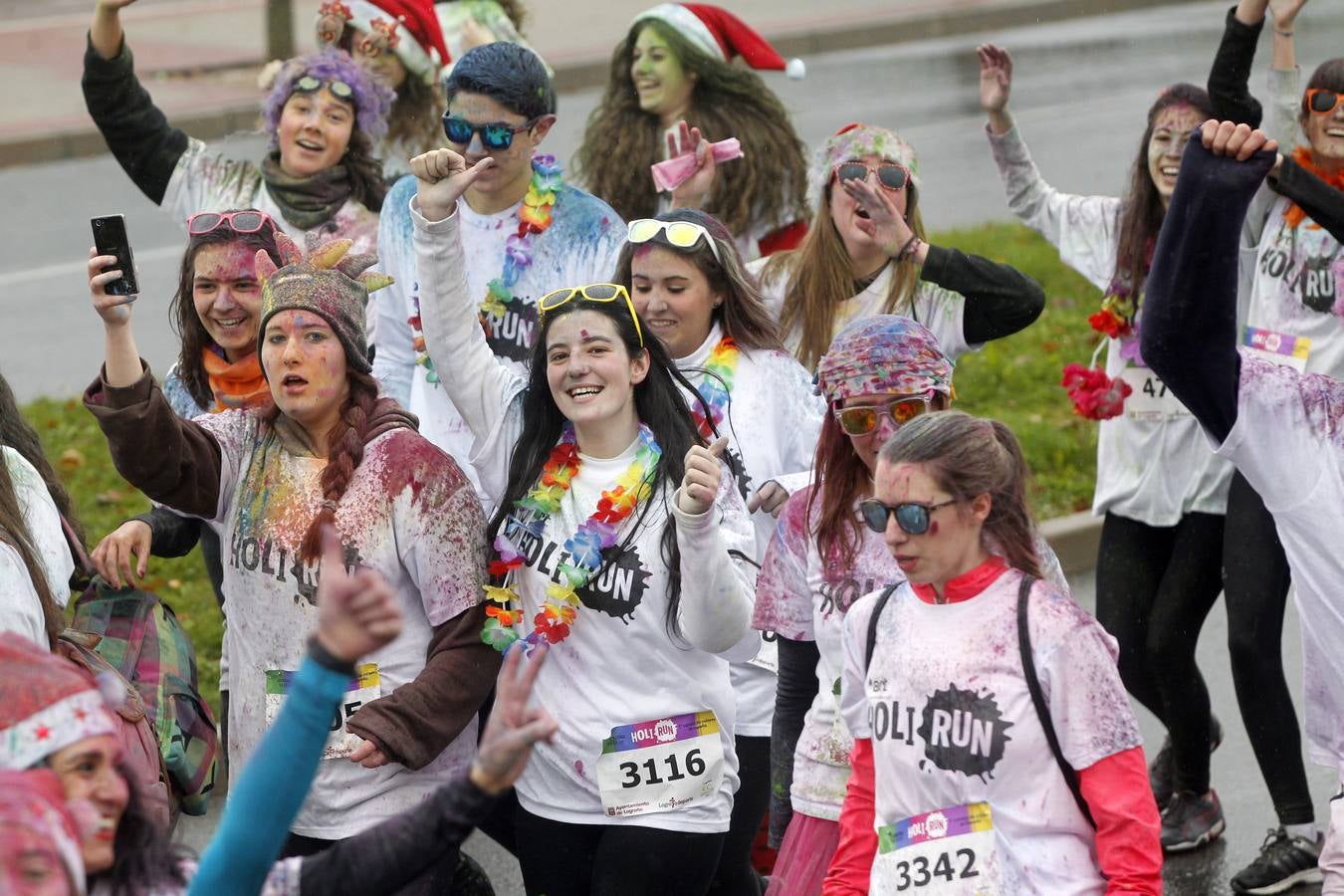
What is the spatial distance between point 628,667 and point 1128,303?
2.35 meters

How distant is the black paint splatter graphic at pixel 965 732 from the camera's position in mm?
3701

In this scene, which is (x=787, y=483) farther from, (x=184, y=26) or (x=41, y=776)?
(x=184, y=26)

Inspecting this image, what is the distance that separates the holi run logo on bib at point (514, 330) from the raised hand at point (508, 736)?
9.82 ft

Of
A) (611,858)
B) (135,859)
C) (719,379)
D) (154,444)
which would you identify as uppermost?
(154,444)

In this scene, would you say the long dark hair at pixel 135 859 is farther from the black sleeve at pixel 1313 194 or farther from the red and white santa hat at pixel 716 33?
the red and white santa hat at pixel 716 33

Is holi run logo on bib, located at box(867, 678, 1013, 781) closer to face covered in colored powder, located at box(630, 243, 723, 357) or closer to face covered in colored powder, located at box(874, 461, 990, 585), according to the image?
face covered in colored powder, located at box(874, 461, 990, 585)

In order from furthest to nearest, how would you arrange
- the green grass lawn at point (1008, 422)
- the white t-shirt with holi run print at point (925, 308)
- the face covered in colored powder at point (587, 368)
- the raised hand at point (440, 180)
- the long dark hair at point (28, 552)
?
the green grass lawn at point (1008, 422) → the white t-shirt with holi run print at point (925, 308) → the raised hand at point (440, 180) → the face covered in colored powder at point (587, 368) → the long dark hair at point (28, 552)

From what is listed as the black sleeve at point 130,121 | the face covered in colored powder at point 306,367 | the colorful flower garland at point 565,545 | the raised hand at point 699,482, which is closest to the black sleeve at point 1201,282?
the raised hand at point 699,482

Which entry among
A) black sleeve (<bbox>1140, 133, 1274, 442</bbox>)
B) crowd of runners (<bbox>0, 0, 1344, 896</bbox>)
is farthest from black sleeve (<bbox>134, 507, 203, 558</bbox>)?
black sleeve (<bbox>1140, 133, 1274, 442</bbox>)

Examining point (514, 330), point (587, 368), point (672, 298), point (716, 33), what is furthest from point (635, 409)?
point (716, 33)

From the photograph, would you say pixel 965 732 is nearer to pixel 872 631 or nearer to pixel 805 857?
pixel 872 631

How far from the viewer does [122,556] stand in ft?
15.8

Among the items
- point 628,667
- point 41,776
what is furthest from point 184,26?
point 41,776

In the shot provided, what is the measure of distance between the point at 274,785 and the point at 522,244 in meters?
3.22
